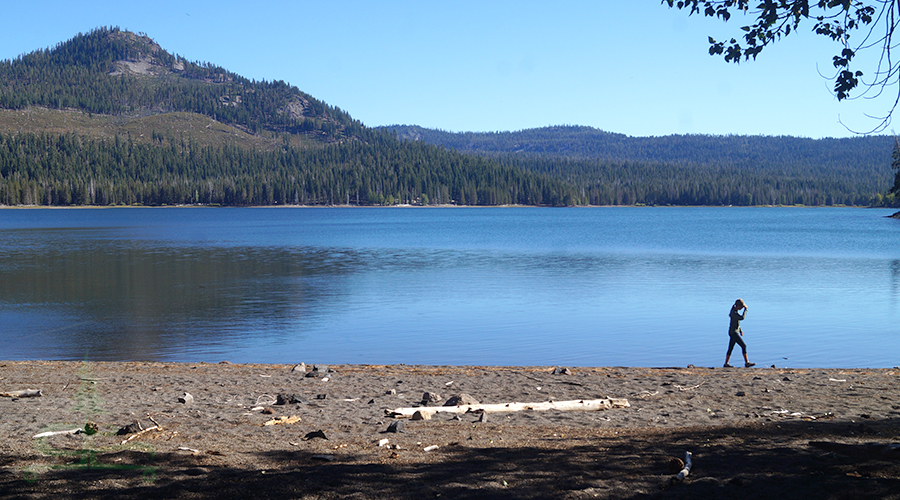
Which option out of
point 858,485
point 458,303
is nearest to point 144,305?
point 458,303

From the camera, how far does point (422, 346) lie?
63.5ft

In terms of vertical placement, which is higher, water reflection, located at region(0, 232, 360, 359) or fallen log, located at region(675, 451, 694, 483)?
fallen log, located at region(675, 451, 694, 483)

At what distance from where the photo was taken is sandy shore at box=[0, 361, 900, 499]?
6367 mm

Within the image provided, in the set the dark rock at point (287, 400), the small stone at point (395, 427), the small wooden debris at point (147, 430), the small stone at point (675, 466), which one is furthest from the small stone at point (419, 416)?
the small stone at point (675, 466)

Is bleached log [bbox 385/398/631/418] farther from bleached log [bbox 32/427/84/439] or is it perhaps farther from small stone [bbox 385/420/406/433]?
bleached log [bbox 32/427/84/439]

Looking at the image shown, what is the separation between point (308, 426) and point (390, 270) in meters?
31.7

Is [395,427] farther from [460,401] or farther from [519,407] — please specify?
[519,407]

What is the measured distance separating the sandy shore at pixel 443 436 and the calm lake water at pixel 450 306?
4.50 metres

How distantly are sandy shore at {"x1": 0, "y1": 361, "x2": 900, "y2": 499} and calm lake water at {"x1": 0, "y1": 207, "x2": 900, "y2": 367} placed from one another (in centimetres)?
450

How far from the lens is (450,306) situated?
26609 mm

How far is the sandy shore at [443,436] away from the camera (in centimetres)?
637

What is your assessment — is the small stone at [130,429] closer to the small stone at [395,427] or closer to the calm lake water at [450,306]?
the small stone at [395,427]

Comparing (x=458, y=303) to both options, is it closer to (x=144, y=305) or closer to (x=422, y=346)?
(x=422, y=346)

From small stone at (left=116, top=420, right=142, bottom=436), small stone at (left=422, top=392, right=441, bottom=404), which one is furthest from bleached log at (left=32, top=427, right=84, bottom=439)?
small stone at (left=422, top=392, right=441, bottom=404)
